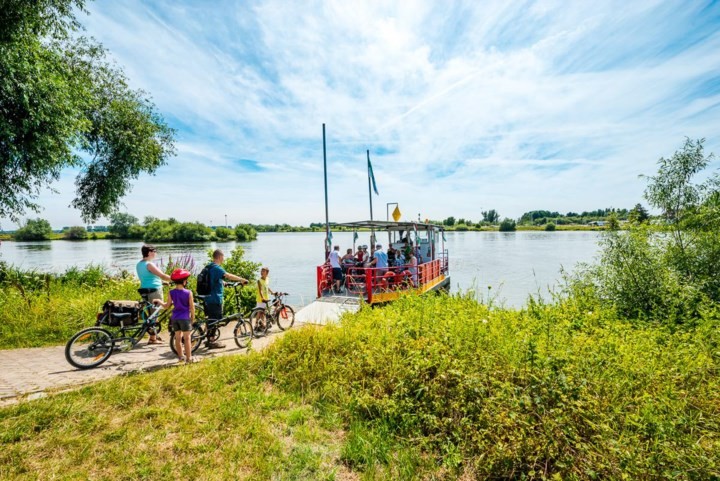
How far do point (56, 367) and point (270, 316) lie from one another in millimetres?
3998

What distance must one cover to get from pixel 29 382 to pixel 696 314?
12.6 metres

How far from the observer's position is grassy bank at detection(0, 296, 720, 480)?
3.06m

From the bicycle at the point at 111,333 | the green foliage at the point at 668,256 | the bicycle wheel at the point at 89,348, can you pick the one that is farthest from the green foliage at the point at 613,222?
the bicycle wheel at the point at 89,348

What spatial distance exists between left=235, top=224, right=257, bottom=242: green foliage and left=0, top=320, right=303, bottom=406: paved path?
285 ft

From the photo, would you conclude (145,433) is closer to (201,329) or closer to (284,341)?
(284,341)

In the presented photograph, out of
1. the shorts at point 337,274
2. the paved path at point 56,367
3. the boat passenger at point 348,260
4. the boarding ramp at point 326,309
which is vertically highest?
the boat passenger at point 348,260

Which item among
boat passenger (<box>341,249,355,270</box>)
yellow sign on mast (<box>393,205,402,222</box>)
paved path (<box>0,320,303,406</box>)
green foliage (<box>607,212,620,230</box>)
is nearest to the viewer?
paved path (<box>0,320,303,406</box>)

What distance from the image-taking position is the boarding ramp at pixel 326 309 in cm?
966

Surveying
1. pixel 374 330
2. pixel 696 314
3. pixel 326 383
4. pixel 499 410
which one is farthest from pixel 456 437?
pixel 696 314

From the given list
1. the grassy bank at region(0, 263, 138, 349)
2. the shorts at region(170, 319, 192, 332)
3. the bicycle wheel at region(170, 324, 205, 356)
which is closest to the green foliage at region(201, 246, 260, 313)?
the grassy bank at region(0, 263, 138, 349)

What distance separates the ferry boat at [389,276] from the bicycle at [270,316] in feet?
6.78

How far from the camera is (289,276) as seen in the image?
30.4 meters

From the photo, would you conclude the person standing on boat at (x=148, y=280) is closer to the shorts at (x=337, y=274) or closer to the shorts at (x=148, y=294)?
the shorts at (x=148, y=294)

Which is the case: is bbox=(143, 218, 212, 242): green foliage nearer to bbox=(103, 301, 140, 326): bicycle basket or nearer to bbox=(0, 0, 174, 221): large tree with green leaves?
bbox=(0, 0, 174, 221): large tree with green leaves
